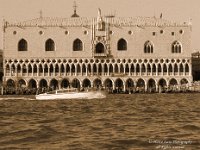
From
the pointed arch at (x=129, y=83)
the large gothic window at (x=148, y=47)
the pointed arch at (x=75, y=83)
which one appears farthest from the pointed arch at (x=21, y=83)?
the large gothic window at (x=148, y=47)

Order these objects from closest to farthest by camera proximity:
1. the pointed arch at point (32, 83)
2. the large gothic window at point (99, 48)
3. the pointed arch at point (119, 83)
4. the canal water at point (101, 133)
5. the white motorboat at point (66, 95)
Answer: the canal water at point (101, 133) → the white motorboat at point (66, 95) → the pointed arch at point (32, 83) → the large gothic window at point (99, 48) → the pointed arch at point (119, 83)

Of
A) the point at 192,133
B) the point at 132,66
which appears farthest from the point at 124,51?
the point at 192,133

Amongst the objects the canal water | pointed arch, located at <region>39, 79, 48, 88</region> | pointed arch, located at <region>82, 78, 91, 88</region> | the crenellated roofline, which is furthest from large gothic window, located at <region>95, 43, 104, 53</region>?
the canal water

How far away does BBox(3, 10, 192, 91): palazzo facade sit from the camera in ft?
279

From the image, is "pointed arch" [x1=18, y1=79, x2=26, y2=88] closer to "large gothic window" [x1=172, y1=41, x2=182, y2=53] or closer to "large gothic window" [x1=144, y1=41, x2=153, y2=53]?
"large gothic window" [x1=144, y1=41, x2=153, y2=53]

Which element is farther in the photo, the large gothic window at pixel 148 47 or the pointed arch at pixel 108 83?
the pointed arch at pixel 108 83

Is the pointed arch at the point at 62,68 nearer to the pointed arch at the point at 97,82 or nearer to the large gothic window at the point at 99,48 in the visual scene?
the pointed arch at the point at 97,82

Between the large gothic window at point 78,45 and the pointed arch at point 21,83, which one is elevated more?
the large gothic window at point 78,45

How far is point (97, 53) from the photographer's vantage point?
8594 cm

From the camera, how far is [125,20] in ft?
286

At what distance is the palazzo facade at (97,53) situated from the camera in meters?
85.1

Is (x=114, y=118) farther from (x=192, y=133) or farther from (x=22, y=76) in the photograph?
(x=22, y=76)

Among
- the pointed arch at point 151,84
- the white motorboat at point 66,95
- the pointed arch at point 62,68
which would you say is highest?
the pointed arch at point 62,68

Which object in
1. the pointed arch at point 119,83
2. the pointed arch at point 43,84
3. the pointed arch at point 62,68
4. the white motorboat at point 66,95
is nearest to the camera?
the white motorboat at point 66,95
